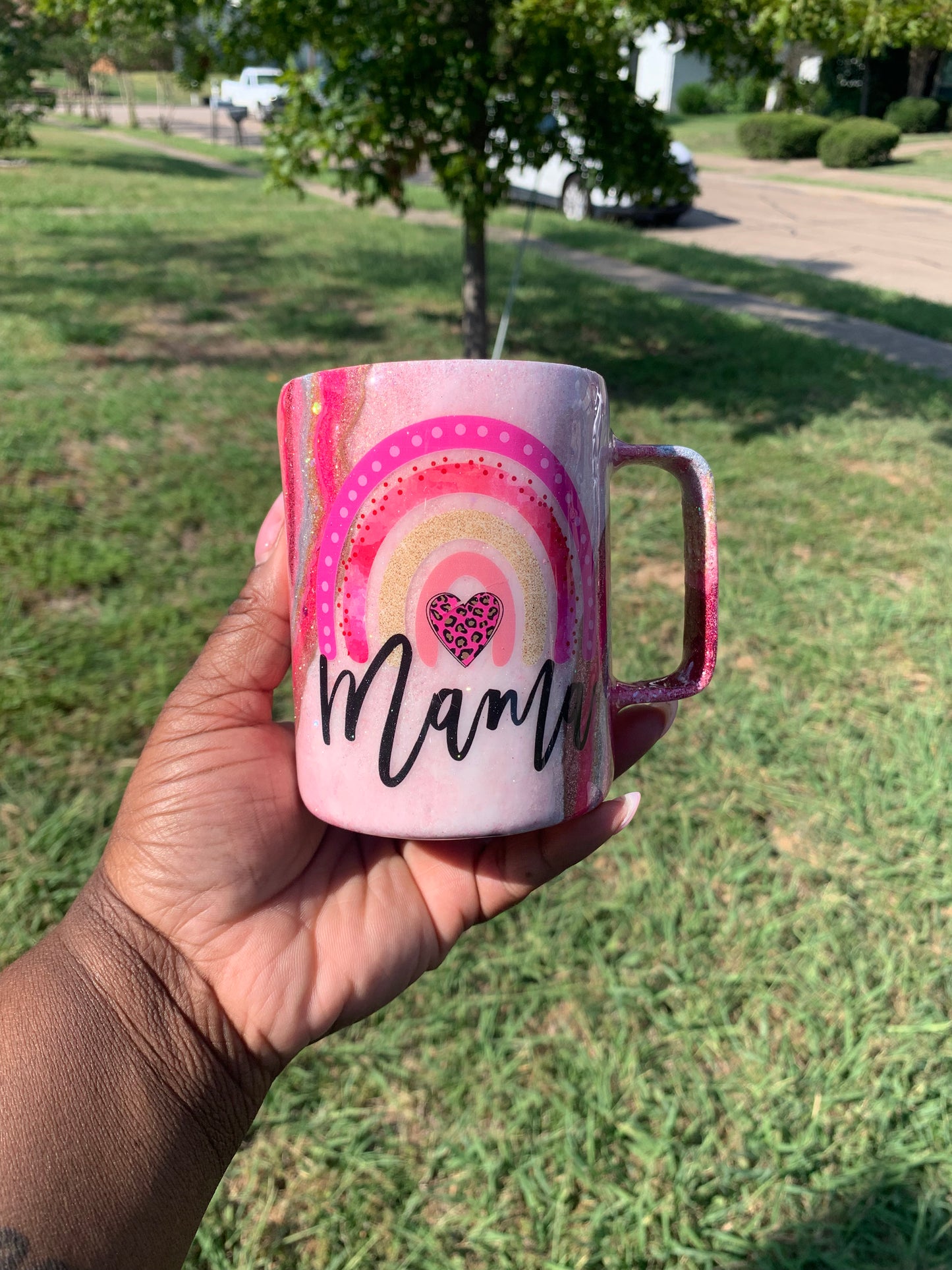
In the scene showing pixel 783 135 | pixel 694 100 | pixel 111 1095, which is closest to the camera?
pixel 111 1095

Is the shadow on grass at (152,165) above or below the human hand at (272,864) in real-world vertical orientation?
above

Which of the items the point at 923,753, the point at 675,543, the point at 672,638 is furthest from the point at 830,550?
the point at 923,753

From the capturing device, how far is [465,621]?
1.24m

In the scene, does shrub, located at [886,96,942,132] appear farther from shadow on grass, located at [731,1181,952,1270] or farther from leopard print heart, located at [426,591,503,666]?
leopard print heart, located at [426,591,503,666]

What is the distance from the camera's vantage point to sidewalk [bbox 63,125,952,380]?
7.49 m

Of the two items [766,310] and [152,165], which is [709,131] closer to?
[152,165]

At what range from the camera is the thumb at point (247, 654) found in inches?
65.1

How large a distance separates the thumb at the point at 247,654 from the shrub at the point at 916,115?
29.1 meters

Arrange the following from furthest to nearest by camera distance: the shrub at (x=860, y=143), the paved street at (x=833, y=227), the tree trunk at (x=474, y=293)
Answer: the shrub at (x=860, y=143), the paved street at (x=833, y=227), the tree trunk at (x=474, y=293)

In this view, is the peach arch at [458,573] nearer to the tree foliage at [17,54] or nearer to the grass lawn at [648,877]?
the grass lawn at [648,877]

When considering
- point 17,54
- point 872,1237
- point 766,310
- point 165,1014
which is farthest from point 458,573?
point 17,54

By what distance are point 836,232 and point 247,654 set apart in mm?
14649

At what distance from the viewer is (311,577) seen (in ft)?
4.38

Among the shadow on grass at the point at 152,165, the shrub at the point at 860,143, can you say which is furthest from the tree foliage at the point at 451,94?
the shrub at the point at 860,143
